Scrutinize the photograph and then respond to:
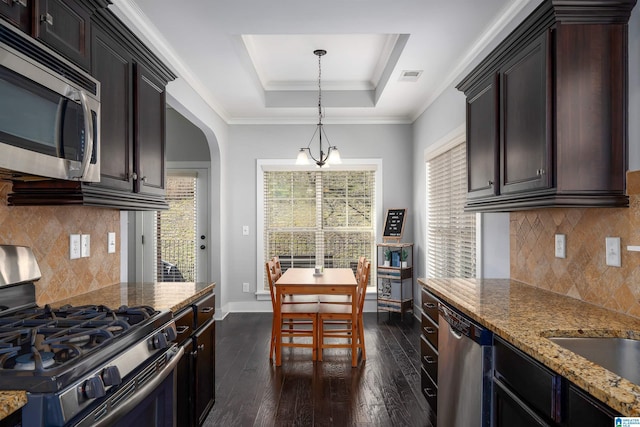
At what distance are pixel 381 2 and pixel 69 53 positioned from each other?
1827 mm

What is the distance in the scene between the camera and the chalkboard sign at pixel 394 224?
5.27 m

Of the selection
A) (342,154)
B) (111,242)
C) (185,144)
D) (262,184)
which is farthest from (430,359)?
(185,144)

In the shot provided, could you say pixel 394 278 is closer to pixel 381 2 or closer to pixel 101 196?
pixel 381 2

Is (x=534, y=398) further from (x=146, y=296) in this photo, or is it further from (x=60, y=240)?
(x=60, y=240)

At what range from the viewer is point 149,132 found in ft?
8.07

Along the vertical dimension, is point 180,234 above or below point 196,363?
above

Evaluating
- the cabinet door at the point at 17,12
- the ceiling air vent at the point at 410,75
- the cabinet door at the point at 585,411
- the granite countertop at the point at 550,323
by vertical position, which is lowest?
the cabinet door at the point at 585,411

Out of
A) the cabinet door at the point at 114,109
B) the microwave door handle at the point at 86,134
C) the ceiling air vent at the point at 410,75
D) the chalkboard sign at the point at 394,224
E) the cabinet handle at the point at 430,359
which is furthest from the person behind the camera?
the chalkboard sign at the point at 394,224

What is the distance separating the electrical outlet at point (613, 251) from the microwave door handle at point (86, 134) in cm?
228

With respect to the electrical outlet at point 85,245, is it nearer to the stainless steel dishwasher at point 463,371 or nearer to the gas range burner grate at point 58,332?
the gas range burner grate at point 58,332

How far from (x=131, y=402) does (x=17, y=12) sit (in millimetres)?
1396

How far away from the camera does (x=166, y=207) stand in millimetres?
2686

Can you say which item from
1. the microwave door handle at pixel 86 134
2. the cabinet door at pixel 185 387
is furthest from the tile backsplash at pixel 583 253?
the microwave door handle at pixel 86 134

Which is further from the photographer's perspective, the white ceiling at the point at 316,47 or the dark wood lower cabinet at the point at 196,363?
the white ceiling at the point at 316,47
